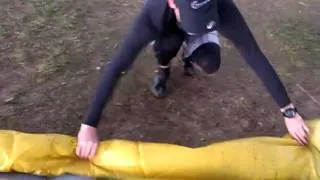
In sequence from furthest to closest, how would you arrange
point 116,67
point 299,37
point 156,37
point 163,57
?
1. point 299,37
2. point 163,57
3. point 156,37
4. point 116,67

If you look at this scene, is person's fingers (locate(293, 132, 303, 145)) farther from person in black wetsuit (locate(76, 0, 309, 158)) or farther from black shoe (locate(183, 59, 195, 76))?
black shoe (locate(183, 59, 195, 76))

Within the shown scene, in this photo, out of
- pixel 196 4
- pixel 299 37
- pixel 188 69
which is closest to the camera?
pixel 196 4

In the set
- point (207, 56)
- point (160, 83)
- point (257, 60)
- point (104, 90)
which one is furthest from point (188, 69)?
point (104, 90)

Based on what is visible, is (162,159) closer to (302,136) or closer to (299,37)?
(302,136)

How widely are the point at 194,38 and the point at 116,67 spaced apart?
0.37 metres

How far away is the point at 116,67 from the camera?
1514 millimetres

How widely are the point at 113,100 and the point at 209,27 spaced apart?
0.70 metres

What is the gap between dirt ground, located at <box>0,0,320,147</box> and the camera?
1.97 meters

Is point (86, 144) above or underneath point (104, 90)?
underneath

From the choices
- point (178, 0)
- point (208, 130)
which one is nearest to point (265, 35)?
point (208, 130)

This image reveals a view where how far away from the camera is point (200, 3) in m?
1.41

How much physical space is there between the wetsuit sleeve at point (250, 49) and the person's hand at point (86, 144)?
481 millimetres

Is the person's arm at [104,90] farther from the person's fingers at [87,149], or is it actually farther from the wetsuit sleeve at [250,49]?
the wetsuit sleeve at [250,49]

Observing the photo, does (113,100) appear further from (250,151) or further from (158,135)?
(250,151)
